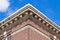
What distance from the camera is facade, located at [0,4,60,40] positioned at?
104 ft

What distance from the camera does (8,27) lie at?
3266cm

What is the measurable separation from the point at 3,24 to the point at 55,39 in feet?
26.3

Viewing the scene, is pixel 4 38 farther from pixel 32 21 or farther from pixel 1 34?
pixel 32 21

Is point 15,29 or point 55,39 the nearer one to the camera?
point 15,29

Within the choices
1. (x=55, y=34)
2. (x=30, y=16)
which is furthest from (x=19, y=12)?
(x=55, y=34)

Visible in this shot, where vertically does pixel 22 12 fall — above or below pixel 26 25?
above

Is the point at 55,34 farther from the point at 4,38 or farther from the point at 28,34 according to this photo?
the point at 4,38

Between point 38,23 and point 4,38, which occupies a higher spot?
point 38,23

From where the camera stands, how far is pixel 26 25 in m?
31.9

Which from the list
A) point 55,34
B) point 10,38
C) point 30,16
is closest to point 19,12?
point 30,16

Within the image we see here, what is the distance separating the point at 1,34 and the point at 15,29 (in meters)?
2.22

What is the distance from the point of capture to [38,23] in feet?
108

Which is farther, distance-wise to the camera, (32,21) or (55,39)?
(55,39)

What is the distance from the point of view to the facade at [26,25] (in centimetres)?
3162
